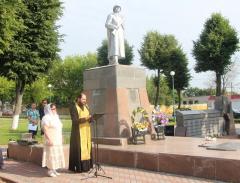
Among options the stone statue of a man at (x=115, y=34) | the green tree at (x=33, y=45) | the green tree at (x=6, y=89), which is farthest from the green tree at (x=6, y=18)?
the green tree at (x=6, y=89)

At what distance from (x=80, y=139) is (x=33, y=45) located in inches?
651

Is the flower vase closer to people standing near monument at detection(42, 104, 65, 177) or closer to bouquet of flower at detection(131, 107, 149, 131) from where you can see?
bouquet of flower at detection(131, 107, 149, 131)

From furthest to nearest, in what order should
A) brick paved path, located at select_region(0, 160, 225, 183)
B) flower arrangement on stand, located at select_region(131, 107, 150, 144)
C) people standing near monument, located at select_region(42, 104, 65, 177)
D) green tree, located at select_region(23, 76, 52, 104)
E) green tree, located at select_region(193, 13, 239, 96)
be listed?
green tree, located at select_region(23, 76, 52, 104), green tree, located at select_region(193, 13, 239, 96), flower arrangement on stand, located at select_region(131, 107, 150, 144), people standing near monument, located at select_region(42, 104, 65, 177), brick paved path, located at select_region(0, 160, 225, 183)

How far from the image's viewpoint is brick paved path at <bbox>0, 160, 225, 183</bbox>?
8.04 metres

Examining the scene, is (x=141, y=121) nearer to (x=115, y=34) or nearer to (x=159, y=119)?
(x=159, y=119)

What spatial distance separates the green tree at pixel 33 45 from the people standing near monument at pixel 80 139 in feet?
49.2

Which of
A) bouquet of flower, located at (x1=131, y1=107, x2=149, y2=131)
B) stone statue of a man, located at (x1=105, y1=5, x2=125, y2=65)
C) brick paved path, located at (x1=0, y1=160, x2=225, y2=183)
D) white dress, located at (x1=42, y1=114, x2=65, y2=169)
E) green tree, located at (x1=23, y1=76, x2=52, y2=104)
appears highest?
green tree, located at (x1=23, y1=76, x2=52, y2=104)

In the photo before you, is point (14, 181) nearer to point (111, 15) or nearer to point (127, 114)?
point (127, 114)

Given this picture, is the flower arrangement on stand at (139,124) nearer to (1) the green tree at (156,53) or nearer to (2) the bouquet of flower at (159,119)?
(2) the bouquet of flower at (159,119)

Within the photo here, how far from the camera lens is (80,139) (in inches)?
358

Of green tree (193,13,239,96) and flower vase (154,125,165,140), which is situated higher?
green tree (193,13,239,96)

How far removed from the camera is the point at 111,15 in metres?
12.6

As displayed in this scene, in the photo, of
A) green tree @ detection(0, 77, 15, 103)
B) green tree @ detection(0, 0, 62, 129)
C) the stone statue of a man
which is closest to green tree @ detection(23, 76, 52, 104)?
green tree @ detection(0, 77, 15, 103)

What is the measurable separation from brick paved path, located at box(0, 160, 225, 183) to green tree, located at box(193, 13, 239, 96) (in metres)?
29.9
